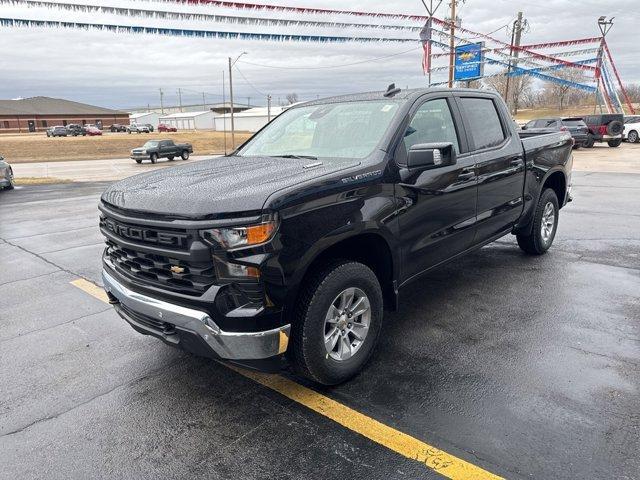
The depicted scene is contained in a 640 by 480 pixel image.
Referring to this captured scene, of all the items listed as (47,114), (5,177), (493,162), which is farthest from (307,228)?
(47,114)

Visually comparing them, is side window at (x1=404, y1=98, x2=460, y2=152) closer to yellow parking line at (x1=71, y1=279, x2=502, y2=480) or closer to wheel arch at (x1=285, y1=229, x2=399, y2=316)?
wheel arch at (x1=285, y1=229, x2=399, y2=316)

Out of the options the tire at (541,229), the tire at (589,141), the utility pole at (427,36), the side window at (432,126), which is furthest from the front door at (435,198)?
the tire at (589,141)

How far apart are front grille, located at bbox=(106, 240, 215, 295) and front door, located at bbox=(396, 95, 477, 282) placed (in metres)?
1.51

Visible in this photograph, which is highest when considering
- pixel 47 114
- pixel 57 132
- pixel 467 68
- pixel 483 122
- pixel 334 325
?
pixel 467 68

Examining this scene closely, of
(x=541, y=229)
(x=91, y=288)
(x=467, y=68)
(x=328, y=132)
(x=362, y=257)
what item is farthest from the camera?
(x=467, y=68)

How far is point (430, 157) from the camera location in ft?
11.0

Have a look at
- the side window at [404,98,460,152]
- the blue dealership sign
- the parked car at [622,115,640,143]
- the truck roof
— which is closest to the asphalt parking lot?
the side window at [404,98,460,152]

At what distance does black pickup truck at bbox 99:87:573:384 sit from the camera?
8.78 ft

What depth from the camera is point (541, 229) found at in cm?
604

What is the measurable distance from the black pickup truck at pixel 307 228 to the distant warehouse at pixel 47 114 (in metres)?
98.0

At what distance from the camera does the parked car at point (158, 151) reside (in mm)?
31797

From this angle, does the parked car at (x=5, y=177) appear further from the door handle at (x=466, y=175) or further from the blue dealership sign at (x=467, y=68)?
the blue dealership sign at (x=467, y=68)

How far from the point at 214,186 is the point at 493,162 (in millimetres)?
2870

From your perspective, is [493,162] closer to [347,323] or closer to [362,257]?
[362,257]
